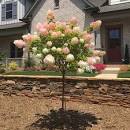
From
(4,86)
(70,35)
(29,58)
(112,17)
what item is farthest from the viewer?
(29,58)

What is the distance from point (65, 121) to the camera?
9.20 meters

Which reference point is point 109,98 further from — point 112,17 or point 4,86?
point 112,17

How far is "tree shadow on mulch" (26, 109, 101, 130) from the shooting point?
8.90 meters

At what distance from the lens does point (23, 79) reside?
12250mm

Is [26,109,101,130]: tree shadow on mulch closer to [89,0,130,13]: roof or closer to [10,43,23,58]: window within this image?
[89,0,130,13]: roof

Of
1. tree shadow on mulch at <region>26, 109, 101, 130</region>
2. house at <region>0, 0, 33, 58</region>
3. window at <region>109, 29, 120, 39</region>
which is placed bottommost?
tree shadow on mulch at <region>26, 109, 101, 130</region>

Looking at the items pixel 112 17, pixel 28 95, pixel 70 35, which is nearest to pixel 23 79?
pixel 28 95

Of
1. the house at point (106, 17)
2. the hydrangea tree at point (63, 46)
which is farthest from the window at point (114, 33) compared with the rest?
the hydrangea tree at point (63, 46)

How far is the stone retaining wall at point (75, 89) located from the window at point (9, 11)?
18.1 metres

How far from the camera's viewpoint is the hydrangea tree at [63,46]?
27.1 ft

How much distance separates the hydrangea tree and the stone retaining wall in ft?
6.49

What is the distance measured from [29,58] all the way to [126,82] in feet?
47.3

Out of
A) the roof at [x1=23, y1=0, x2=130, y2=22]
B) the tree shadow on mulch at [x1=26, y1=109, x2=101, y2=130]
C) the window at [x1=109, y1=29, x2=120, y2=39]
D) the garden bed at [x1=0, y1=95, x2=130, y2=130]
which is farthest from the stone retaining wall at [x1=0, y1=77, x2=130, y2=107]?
the window at [x1=109, y1=29, x2=120, y2=39]

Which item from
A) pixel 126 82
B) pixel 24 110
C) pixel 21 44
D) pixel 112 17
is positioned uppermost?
pixel 112 17
